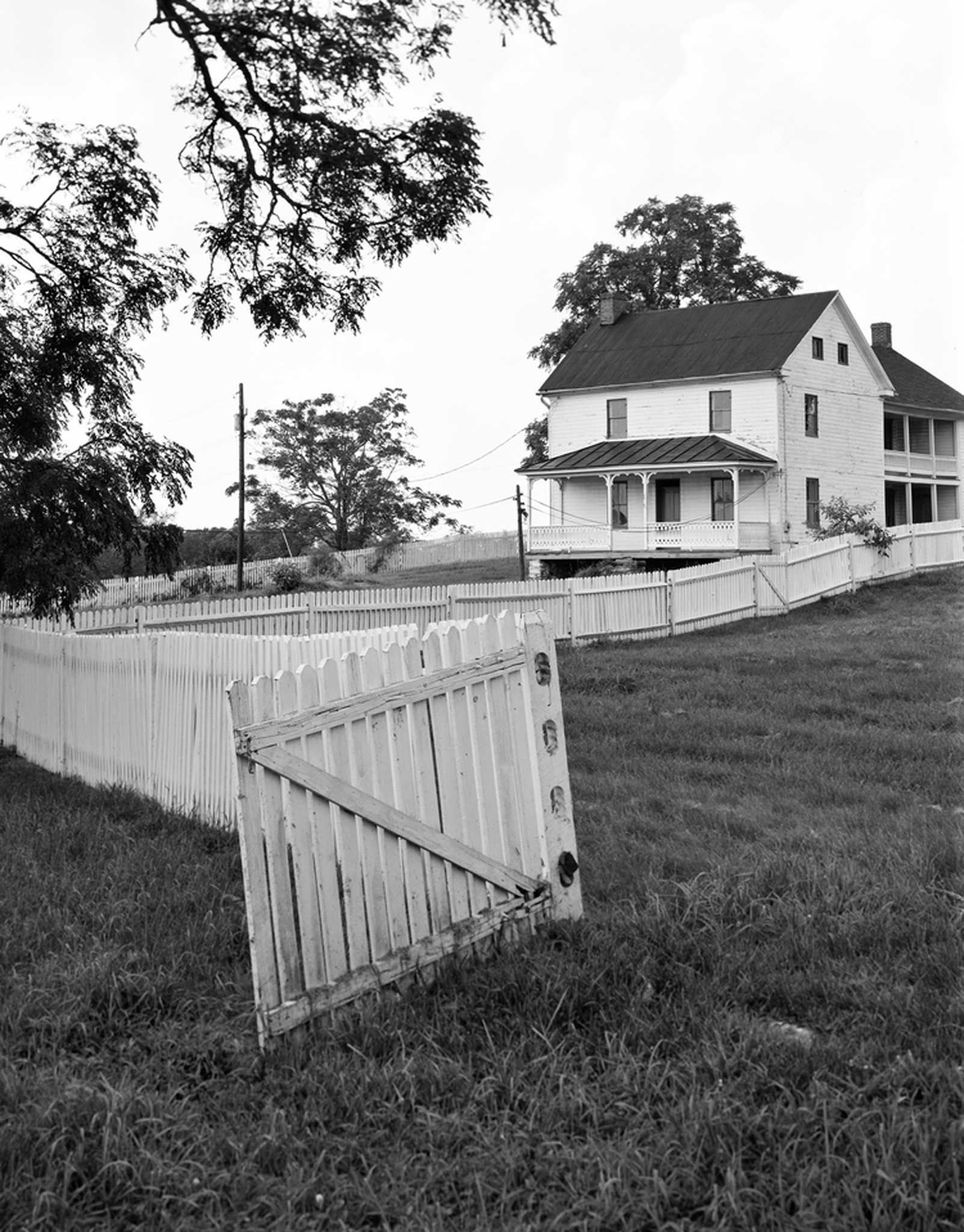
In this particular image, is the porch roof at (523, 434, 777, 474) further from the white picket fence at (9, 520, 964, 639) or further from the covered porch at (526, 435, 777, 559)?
the white picket fence at (9, 520, 964, 639)

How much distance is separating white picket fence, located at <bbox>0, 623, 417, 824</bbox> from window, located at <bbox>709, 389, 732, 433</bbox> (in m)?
27.6

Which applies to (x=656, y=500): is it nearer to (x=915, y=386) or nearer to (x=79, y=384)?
(x=915, y=386)

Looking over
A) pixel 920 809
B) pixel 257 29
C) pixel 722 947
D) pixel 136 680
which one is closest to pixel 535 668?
pixel 722 947

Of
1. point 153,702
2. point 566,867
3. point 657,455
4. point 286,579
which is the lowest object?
point 286,579

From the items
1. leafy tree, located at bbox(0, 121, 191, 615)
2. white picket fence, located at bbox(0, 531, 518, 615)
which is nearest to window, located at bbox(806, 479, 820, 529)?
white picket fence, located at bbox(0, 531, 518, 615)

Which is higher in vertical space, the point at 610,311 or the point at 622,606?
the point at 610,311

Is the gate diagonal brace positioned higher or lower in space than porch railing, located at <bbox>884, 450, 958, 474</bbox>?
lower

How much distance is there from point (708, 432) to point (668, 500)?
268cm

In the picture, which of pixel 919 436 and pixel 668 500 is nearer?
pixel 668 500

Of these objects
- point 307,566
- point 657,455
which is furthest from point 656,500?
point 307,566

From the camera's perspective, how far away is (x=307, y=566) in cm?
5022

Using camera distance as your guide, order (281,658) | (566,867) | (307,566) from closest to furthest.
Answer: (566,867) → (281,658) → (307,566)

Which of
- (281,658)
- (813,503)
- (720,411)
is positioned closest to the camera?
(281,658)

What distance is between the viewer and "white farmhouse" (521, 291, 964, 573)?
36.0 metres
